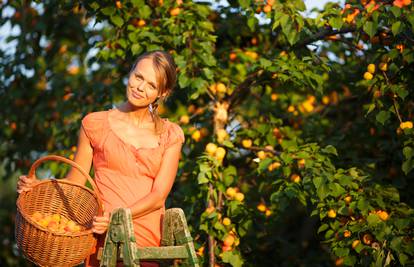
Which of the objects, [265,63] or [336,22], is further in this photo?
[265,63]

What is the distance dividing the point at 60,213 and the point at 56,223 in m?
0.15

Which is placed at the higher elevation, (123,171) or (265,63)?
(123,171)

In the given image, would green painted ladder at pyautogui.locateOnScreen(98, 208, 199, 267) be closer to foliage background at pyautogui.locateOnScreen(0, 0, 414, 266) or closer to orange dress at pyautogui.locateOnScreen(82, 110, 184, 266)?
orange dress at pyautogui.locateOnScreen(82, 110, 184, 266)

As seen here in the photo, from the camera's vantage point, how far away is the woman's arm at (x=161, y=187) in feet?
10.1

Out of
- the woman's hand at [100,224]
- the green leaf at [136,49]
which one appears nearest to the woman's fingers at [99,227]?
the woman's hand at [100,224]

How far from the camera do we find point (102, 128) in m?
3.26

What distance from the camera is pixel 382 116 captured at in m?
4.16

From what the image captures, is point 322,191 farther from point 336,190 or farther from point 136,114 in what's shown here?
point 136,114

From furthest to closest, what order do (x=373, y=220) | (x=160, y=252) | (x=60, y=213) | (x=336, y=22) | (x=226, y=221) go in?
(x=226, y=221) → (x=336, y=22) → (x=373, y=220) → (x=60, y=213) → (x=160, y=252)

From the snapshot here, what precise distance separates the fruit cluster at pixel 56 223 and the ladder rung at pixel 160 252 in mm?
276

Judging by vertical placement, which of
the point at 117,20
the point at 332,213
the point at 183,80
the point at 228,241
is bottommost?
the point at 228,241

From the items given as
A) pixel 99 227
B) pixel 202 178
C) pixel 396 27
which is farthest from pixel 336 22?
pixel 99 227

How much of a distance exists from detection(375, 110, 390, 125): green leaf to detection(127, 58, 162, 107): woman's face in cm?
147

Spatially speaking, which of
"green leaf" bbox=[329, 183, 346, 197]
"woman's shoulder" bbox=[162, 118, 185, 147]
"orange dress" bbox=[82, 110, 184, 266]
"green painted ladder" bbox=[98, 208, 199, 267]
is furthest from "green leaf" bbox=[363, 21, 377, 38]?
"green painted ladder" bbox=[98, 208, 199, 267]
